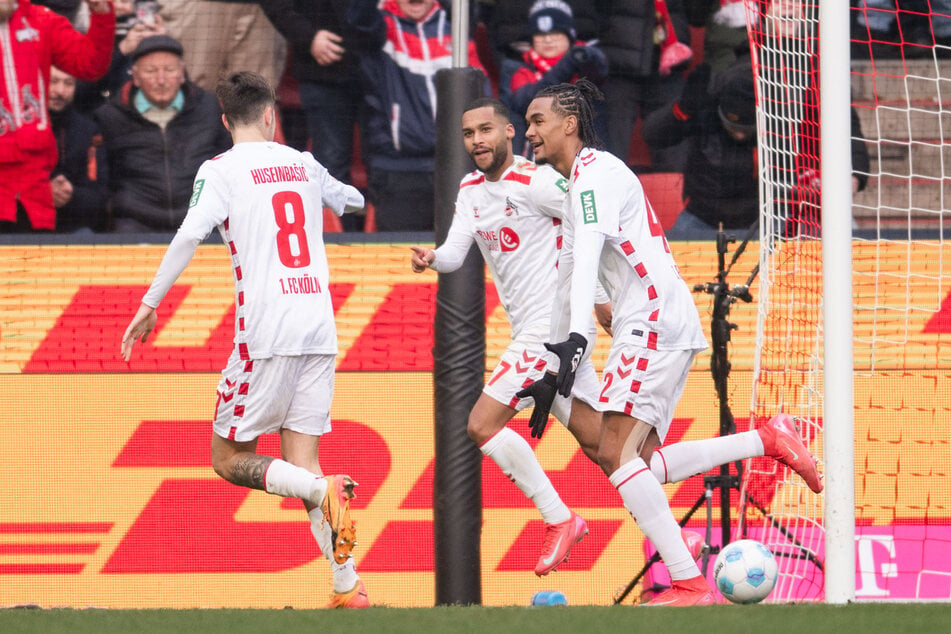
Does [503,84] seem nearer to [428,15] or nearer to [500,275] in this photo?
[428,15]

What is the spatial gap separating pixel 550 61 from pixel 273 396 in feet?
14.6

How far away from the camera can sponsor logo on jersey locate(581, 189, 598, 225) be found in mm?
5246

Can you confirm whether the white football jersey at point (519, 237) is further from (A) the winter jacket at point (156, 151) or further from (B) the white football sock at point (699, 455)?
(A) the winter jacket at point (156, 151)

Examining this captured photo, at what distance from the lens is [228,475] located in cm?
562

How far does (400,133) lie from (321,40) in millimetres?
802

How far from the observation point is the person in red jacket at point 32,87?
30.0 feet

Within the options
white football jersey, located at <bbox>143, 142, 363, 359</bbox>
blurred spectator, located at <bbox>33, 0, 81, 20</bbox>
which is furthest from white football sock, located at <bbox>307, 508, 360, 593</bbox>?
blurred spectator, located at <bbox>33, 0, 81, 20</bbox>

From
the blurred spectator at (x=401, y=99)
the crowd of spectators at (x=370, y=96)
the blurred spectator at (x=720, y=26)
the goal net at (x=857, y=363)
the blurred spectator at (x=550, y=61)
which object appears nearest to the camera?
the goal net at (x=857, y=363)

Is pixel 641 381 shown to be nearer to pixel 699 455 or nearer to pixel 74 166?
pixel 699 455

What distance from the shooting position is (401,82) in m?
9.38

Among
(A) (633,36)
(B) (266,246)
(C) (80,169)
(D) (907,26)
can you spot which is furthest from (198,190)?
(D) (907,26)

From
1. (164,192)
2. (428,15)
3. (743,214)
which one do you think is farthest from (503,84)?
(164,192)

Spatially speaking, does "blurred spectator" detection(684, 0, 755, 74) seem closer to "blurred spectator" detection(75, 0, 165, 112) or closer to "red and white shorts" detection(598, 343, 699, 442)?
"blurred spectator" detection(75, 0, 165, 112)

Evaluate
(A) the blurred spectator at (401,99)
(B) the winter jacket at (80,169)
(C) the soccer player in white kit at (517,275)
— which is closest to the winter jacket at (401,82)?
(A) the blurred spectator at (401,99)
